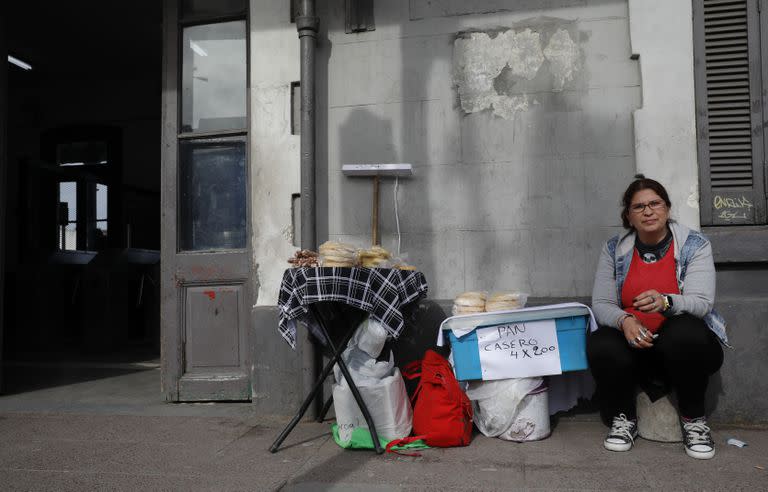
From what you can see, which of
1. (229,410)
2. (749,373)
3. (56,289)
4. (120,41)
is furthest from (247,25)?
(56,289)

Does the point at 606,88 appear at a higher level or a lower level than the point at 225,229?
higher

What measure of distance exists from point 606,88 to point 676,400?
6.83ft

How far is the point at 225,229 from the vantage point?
492 centimetres

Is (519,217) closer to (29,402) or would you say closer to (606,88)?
(606,88)

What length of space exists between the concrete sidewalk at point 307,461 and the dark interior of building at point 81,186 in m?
2.52

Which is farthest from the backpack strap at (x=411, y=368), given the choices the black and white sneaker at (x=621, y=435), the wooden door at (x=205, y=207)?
the wooden door at (x=205, y=207)

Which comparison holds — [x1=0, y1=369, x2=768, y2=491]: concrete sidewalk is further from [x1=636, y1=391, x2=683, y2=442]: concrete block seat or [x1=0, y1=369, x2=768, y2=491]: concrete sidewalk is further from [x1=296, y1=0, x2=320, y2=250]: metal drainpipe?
[x1=296, y1=0, x2=320, y2=250]: metal drainpipe

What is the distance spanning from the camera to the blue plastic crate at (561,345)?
353 cm

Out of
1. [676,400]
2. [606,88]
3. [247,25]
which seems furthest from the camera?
[247,25]

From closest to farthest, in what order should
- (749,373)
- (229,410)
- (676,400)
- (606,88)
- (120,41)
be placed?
(676,400) → (749,373) → (606,88) → (229,410) → (120,41)

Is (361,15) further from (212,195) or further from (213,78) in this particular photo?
(212,195)

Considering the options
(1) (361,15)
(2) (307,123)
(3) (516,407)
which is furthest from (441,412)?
(1) (361,15)

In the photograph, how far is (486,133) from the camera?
4.36 meters

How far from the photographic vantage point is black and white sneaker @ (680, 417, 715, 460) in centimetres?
319
